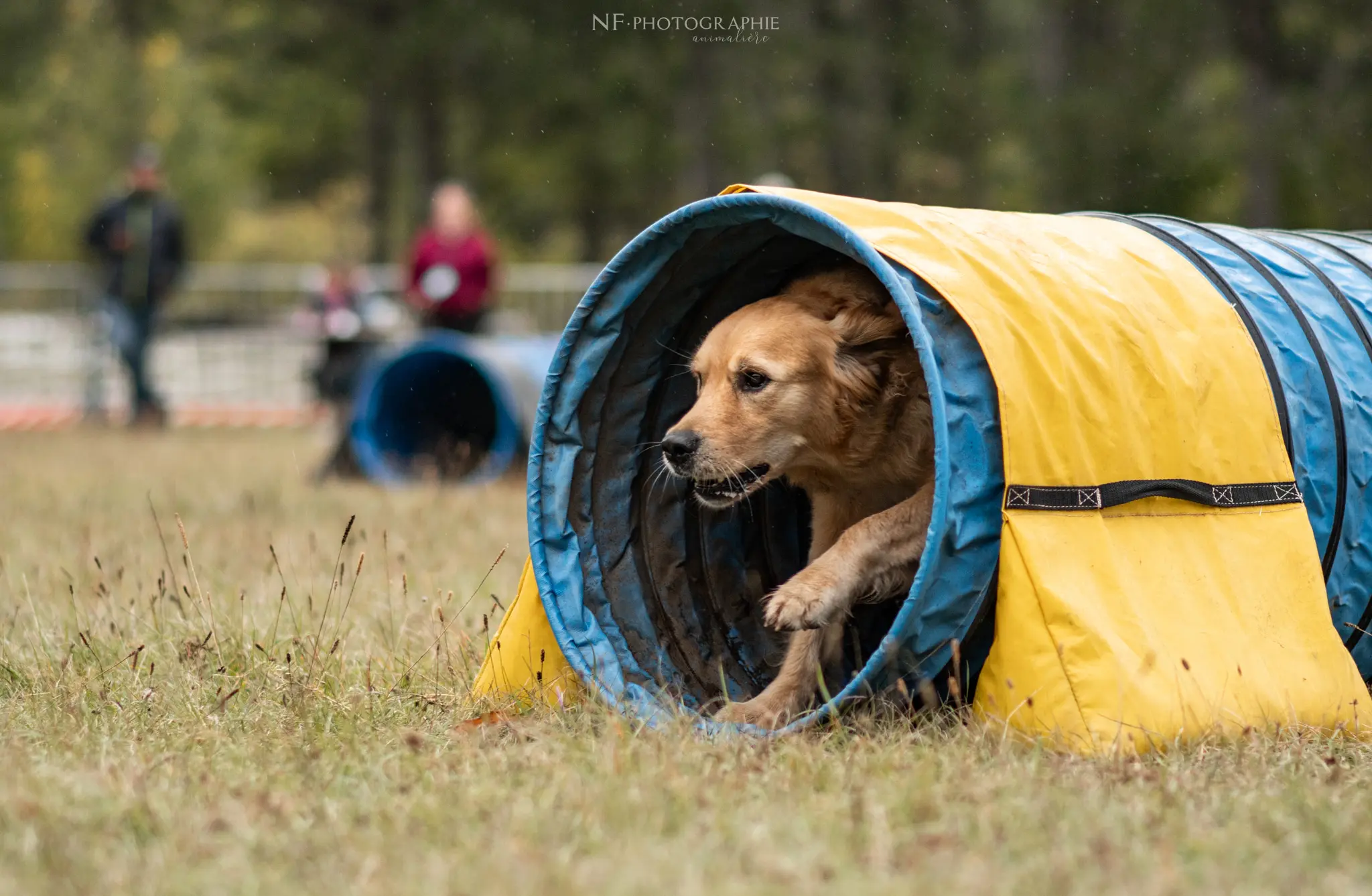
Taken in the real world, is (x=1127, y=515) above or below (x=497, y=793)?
above

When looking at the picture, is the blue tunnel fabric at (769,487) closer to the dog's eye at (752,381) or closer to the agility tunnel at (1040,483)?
the agility tunnel at (1040,483)

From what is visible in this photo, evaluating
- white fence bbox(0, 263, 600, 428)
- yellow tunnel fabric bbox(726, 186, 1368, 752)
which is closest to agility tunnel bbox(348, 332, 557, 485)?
yellow tunnel fabric bbox(726, 186, 1368, 752)

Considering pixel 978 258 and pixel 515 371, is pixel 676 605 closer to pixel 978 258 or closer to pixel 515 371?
pixel 978 258

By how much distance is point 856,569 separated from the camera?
3629mm

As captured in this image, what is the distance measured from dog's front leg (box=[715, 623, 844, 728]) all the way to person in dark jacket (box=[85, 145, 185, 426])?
12.0m

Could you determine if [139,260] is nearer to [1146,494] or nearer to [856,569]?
[856,569]

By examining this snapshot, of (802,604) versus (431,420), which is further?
(431,420)

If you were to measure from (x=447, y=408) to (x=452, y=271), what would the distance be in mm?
1249

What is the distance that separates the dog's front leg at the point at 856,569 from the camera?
3.53 m

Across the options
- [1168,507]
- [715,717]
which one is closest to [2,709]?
[715,717]

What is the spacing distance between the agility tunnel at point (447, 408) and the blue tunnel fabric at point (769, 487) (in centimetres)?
420

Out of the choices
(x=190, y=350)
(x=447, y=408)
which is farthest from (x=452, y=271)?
(x=190, y=350)

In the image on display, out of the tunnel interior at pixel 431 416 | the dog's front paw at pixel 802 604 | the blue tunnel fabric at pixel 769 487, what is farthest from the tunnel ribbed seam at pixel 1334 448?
the tunnel interior at pixel 431 416

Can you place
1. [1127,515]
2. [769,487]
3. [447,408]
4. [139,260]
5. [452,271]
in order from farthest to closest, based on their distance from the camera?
[139,260], [452,271], [447,408], [769,487], [1127,515]
